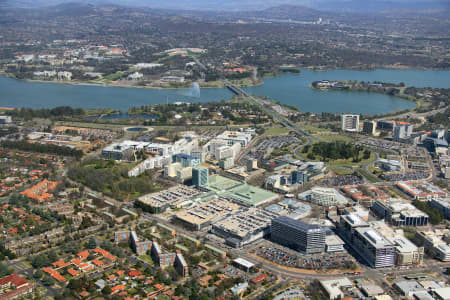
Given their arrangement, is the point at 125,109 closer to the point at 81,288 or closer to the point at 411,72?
the point at 81,288

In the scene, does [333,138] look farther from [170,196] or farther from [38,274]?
[38,274]

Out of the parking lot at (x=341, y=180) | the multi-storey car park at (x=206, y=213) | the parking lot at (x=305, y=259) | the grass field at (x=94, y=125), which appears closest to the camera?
the parking lot at (x=305, y=259)

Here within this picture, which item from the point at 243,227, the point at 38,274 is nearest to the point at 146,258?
the point at 38,274

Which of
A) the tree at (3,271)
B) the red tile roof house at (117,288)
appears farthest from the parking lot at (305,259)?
the tree at (3,271)

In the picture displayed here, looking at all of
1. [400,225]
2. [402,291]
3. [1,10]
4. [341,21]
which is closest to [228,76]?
[400,225]

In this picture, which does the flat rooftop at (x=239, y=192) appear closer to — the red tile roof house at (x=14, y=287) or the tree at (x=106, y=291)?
the tree at (x=106, y=291)

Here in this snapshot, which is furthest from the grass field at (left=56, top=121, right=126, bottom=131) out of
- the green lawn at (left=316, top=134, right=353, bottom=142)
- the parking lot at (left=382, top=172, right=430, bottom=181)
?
the parking lot at (left=382, top=172, right=430, bottom=181)
